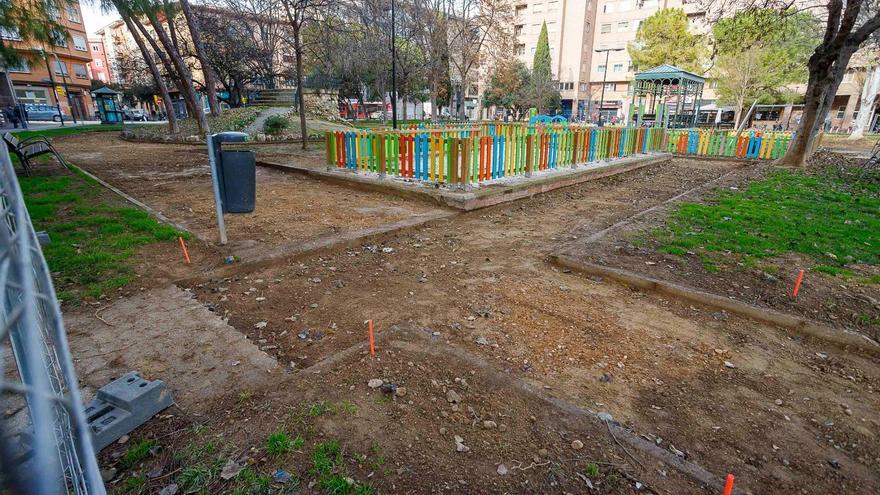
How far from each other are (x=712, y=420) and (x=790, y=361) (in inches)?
50.3

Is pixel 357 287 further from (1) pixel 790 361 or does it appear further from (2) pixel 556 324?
(1) pixel 790 361

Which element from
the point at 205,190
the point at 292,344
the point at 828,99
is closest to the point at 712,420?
the point at 292,344

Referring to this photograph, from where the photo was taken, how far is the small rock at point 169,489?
226cm

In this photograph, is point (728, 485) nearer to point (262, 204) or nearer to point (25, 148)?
point (262, 204)

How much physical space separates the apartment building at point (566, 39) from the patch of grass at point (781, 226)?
5668cm

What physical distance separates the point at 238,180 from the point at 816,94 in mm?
16957

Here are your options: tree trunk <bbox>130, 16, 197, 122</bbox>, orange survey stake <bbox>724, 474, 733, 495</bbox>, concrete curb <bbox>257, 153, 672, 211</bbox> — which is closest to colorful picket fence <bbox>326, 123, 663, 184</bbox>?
concrete curb <bbox>257, 153, 672, 211</bbox>

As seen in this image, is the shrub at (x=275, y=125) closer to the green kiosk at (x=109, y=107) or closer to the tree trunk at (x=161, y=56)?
the tree trunk at (x=161, y=56)

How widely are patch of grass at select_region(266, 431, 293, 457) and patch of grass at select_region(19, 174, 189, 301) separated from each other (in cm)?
307

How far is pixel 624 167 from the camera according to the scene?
46.0ft

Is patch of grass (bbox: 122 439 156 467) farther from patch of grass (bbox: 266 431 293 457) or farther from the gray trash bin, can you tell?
the gray trash bin

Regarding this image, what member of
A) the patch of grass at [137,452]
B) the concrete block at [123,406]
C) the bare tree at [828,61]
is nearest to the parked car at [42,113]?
the concrete block at [123,406]

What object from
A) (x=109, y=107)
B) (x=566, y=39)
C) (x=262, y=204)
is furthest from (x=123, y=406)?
(x=566, y=39)

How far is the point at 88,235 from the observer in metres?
6.02
